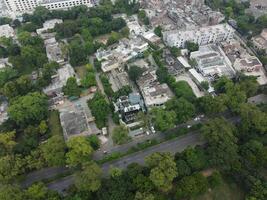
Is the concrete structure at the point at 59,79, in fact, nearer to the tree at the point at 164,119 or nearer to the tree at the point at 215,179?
the tree at the point at 164,119

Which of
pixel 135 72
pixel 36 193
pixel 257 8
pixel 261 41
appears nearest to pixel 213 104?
pixel 135 72

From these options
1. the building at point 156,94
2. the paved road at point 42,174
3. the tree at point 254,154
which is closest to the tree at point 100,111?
the building at point 156,94

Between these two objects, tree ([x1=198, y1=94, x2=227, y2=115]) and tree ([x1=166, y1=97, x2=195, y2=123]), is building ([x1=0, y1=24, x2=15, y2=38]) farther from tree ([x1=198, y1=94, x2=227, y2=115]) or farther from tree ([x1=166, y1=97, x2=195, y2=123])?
tree ([x1=198, y1=94, x2=227, y2=115])

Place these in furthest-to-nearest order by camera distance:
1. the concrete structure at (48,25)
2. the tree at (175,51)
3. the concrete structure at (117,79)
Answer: the concrete structure at (48,25)
the tree at (175,51)
the concrete structure at (117,79)

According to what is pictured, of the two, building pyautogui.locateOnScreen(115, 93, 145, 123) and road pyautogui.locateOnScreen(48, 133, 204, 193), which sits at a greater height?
building pyautogui.locateOnScreen(115, 93, 145, 123)

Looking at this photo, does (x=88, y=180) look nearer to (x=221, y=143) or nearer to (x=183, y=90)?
(x=221, y=143)

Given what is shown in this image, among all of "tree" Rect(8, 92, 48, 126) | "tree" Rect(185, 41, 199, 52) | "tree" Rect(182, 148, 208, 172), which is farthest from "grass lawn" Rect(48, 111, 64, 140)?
"tree" Rect(185, 41, 199, 52)

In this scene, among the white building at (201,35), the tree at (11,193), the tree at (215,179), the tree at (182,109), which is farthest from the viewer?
the white building at (201,35)
